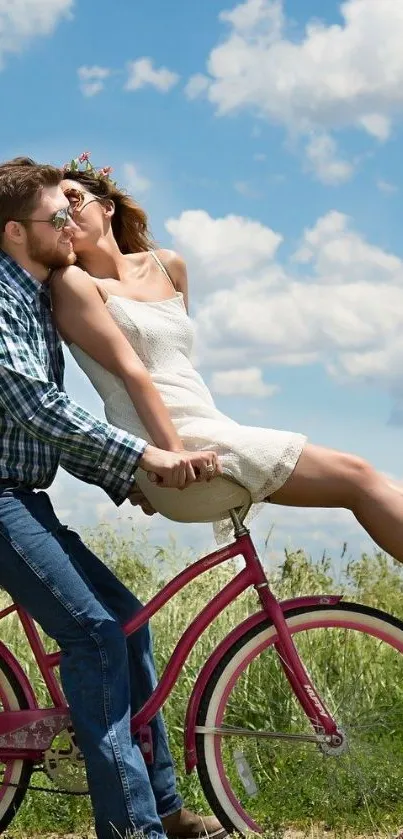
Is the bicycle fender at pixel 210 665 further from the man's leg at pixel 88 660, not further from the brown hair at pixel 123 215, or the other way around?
the brown hair at pixel 123 215

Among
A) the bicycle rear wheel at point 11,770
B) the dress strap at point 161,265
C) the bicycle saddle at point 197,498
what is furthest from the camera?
the dress strap at point 161,265

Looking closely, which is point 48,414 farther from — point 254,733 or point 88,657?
point 254,733

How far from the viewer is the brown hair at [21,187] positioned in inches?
160

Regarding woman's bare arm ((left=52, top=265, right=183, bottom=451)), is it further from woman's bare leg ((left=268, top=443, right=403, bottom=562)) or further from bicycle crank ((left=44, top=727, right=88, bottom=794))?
bicycle crank ((left=44, top=727, right=88, bottom=794))

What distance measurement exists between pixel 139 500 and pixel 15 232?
3.26ft

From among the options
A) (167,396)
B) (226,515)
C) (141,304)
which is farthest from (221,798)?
(141,304)

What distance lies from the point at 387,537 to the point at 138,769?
3.66ft

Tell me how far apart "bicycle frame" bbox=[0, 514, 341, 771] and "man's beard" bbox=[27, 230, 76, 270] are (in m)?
1.04

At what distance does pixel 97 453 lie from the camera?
3.90 m

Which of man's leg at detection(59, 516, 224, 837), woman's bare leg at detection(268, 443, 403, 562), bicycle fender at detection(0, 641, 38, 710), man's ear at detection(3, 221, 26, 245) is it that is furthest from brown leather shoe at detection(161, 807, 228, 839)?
man's ear at detection(3, 221, 26, 245)

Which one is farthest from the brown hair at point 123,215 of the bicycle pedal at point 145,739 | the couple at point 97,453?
the bicycle pedal at point 145,739

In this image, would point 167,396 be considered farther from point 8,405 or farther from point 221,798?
point 221,798

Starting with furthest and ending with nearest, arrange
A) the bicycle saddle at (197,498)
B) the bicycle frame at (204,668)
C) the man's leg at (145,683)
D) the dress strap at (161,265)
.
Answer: the dress strap at (161,265) < the man's leg at (145,683) < the bicycle frame at (204,668) < the bicycle saddle at (197,498)

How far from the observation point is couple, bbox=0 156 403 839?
3893mm
